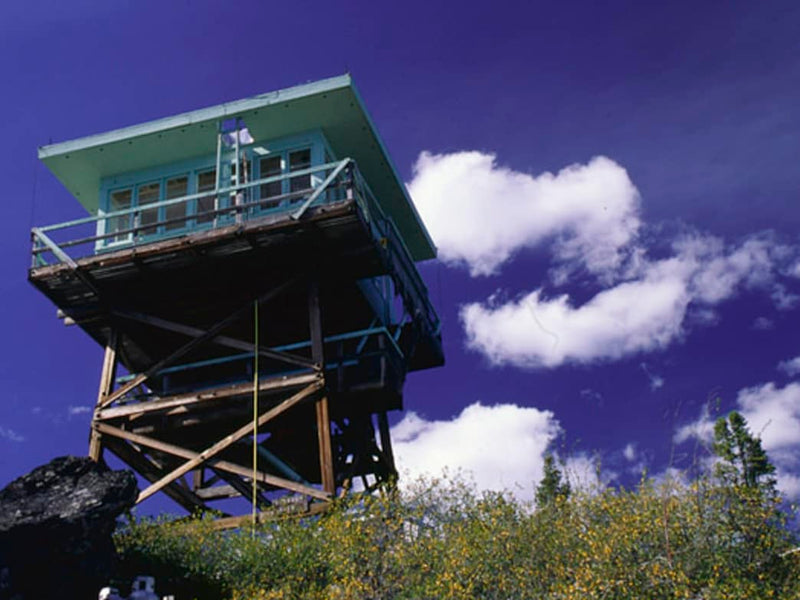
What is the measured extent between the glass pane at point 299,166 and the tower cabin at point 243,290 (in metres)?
0.04

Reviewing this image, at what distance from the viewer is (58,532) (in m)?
14.7

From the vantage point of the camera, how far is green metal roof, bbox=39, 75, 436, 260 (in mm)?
23188

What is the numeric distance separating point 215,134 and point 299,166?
2311mm

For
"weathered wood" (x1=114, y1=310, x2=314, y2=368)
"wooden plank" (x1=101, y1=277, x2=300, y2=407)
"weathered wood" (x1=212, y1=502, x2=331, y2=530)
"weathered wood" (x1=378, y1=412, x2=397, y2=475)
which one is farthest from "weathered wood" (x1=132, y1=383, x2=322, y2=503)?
"weathered wood" (x1=378, y1=412, x2=397, y2=475)

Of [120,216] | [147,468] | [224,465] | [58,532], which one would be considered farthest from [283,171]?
[58,532]

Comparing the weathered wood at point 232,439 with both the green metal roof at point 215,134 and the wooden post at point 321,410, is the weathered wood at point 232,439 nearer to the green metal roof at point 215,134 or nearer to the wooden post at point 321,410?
the wooden post at point 321,410

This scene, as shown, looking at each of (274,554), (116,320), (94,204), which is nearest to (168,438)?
(116,320)

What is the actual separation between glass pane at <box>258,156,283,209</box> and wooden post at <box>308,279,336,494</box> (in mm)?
2887

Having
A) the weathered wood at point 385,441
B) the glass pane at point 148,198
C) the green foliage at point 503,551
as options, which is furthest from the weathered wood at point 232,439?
the glass pane at point 148,198

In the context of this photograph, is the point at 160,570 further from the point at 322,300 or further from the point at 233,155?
the point at 233,155

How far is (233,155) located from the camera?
2425cm

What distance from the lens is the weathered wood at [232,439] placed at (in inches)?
825

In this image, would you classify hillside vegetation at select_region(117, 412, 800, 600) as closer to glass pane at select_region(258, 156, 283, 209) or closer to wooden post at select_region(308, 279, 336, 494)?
wooden post at select_region(308, 279, 336, 494)

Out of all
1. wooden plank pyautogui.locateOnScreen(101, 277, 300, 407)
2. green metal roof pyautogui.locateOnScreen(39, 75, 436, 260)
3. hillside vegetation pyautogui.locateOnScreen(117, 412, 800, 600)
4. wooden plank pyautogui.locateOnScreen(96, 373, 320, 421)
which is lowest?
hillside vegetation pyautogui.locateOnScreen(117, 412, 800, 600)
